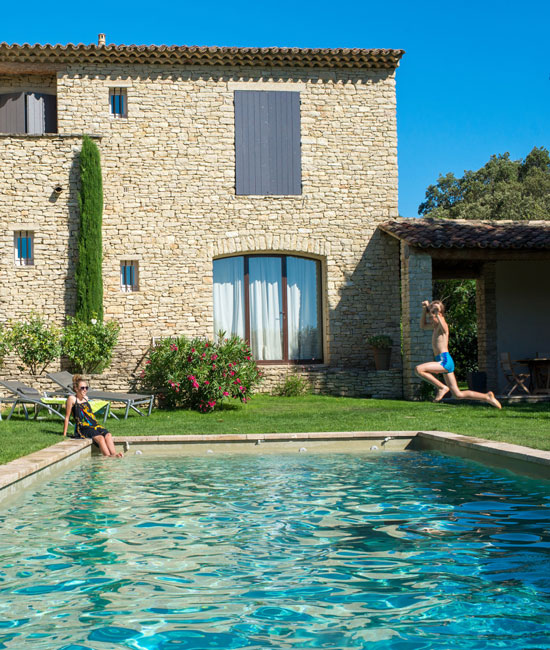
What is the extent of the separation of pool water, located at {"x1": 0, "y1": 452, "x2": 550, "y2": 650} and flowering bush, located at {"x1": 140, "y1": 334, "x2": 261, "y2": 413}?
592cm

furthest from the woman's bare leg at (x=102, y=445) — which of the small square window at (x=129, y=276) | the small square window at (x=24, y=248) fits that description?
the small square window at (x=24, y=248)

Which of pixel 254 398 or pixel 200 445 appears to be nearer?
pixel 200 445

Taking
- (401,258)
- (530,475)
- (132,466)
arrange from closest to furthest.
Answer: (530,475), (132,466), (401,258)

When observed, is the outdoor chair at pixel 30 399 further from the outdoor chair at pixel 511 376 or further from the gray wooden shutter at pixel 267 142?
the outdoor chair at pixel 511 376

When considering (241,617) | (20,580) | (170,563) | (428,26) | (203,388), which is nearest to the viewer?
(241,617)

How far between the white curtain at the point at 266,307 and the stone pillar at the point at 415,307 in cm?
313

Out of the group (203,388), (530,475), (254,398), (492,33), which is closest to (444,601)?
(530,475)

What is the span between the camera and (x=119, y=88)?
16.7 meters

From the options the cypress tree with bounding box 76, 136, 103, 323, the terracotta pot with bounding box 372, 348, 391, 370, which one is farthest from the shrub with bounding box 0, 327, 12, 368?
the terracotta pot with bounding box 372, 348, 391, 370

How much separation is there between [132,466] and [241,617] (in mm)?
4939

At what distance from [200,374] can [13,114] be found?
803 centimetres

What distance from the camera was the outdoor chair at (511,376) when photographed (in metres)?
15.7

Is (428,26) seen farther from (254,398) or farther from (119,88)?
(254,398)

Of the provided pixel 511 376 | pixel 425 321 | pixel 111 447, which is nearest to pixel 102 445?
pixel 111 447
